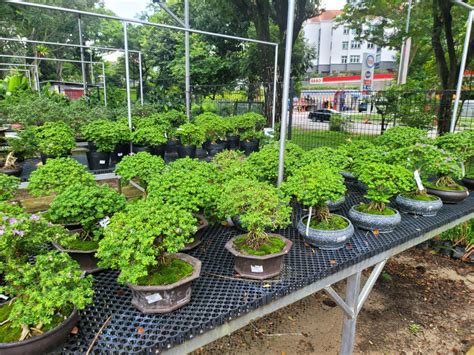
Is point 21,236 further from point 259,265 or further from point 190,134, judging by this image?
point 190,134

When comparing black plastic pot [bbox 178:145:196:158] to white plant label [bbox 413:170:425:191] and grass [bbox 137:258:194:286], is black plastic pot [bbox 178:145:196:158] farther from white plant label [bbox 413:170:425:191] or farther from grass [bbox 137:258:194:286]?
grass [bbox 137:258:194:286]

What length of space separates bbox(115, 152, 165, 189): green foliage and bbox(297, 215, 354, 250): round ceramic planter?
112 centimetres

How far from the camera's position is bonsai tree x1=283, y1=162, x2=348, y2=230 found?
1890 millimetres

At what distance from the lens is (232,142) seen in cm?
490

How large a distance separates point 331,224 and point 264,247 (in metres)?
0.54

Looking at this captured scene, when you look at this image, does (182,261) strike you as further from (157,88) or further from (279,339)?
(157,88)

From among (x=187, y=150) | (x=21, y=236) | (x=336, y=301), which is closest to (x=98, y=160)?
(x=187, y=150)

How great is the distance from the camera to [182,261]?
1.57 metres

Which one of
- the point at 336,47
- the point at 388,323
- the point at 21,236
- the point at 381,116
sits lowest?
the point at 388,323

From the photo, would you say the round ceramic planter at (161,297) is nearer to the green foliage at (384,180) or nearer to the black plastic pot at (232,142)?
the green foliage at (384,180)

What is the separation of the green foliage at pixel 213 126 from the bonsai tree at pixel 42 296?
3346 millimetres

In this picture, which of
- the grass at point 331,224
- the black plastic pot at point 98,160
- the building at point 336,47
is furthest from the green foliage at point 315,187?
the building at point 336,47

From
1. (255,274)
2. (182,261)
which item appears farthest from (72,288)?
(255,274)

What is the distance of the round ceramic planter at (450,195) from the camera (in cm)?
271
